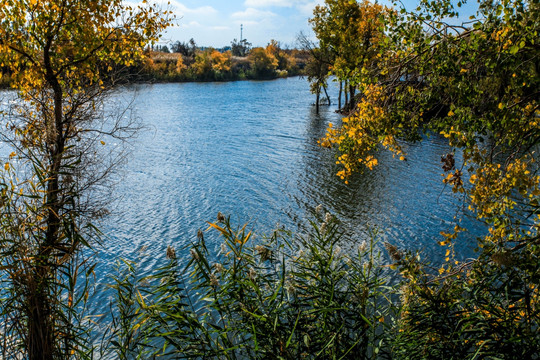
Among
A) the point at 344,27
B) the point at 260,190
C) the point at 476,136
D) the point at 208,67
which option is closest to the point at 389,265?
the point at 476,136

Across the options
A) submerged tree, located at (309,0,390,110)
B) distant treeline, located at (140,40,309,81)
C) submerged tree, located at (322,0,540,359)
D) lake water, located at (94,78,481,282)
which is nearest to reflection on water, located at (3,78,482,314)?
lake water, located at (94,78,481,282)

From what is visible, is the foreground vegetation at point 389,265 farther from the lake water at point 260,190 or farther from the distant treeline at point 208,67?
the distant treeline at point 208,67

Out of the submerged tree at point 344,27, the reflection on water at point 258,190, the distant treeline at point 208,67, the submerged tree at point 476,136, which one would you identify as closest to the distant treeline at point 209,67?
the distant treeline at point 208,67

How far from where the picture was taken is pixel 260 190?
615 inches

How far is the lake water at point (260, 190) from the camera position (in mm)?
11820

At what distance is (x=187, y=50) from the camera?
259 ft

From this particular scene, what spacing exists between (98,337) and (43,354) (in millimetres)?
4083

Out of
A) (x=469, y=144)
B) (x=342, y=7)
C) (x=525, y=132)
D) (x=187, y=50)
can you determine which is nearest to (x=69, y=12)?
(x=469, y=144)

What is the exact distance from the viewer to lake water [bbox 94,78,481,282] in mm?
11820

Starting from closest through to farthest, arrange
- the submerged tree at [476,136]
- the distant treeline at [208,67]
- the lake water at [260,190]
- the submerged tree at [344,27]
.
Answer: the submerged tree at [476,136] < the lake water at [260,190] < the submerged tree at [344,27] < the distant treeline at [208,67]

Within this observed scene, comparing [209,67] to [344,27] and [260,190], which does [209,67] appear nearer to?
[344,27]

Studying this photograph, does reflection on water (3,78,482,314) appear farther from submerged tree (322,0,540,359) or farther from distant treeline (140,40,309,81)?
distant treeline (140,40,309,81)

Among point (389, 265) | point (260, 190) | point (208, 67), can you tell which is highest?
point (208, 67)

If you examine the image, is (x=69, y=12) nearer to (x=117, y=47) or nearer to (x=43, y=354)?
(x=117, y=47)
